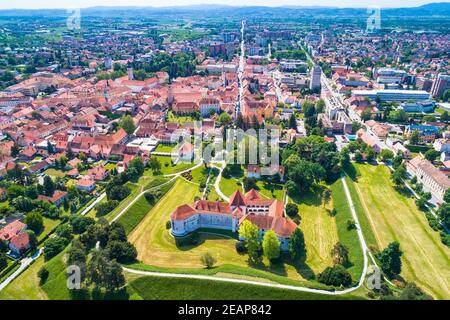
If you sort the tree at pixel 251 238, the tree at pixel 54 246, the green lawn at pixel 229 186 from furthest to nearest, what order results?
the green lawn at pixel 229 186, the tree at pixel 54 246, the tree at pixel 251 238

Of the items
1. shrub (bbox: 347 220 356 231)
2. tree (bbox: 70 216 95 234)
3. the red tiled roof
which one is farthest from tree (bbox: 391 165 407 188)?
the red tiled roof

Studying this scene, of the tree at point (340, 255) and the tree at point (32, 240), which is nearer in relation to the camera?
the tree at point (340, 255)

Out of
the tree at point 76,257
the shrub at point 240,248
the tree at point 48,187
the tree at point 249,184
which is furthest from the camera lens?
the tree at point 249,184

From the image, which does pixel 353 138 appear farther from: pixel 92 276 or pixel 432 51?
Answer: pixel 432 51

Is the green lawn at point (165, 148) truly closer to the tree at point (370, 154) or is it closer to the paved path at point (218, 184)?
the paved path at point (218, 184)

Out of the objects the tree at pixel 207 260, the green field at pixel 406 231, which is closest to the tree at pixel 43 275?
the tree at pixel 207 260

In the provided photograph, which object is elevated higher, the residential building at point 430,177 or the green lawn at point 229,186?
the residential building at point 430,177
